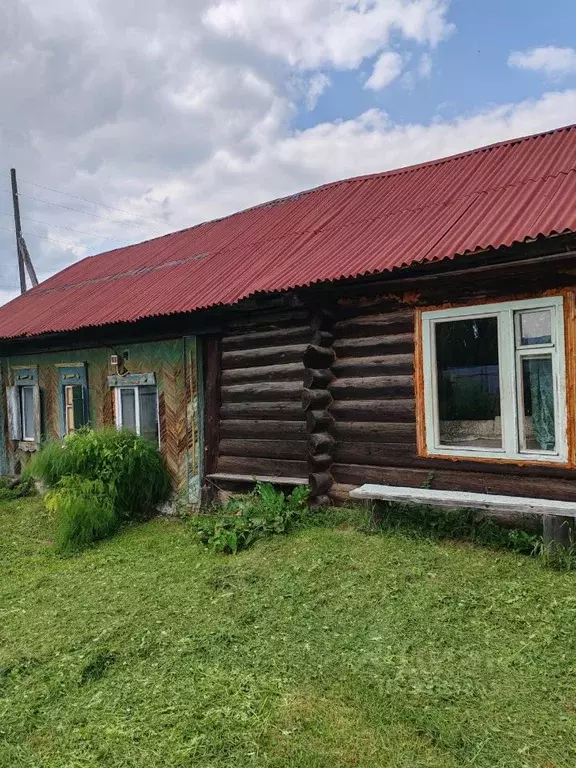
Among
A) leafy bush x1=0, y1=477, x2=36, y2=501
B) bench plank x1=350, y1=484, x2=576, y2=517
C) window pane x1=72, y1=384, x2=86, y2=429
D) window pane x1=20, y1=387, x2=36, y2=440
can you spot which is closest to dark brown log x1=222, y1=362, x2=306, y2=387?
bench plank x1=350, y1=484, x2=576, y2=517

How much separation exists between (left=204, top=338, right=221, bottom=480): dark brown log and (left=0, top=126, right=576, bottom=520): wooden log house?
3 centimetres

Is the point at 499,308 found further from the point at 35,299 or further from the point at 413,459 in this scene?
the point at 35,299

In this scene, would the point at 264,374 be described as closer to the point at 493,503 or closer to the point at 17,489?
the point at 493,503

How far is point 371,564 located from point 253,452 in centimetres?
315

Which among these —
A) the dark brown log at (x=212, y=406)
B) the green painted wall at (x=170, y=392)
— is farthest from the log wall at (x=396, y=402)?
the green painted wall at (x=170, y=392)

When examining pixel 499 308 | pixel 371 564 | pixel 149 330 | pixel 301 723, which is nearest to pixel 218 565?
pixel 371 564

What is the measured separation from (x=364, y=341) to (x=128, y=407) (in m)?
4.90

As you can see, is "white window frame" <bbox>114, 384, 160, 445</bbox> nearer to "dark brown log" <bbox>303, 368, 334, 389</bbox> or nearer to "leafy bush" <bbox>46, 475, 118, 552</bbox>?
"leafy bush" <bbox>46, 475, 118, 552</bbox>

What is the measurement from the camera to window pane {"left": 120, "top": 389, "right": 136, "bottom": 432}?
995cm

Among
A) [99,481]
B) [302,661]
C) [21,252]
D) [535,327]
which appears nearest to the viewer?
[302,661]

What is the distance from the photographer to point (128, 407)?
10.1 m

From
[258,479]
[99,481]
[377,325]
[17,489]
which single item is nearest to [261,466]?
[258,479]

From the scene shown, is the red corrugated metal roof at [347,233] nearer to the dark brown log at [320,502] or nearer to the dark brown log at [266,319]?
the dark brown log at [266,319]

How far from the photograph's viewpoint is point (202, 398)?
8.73 metres
